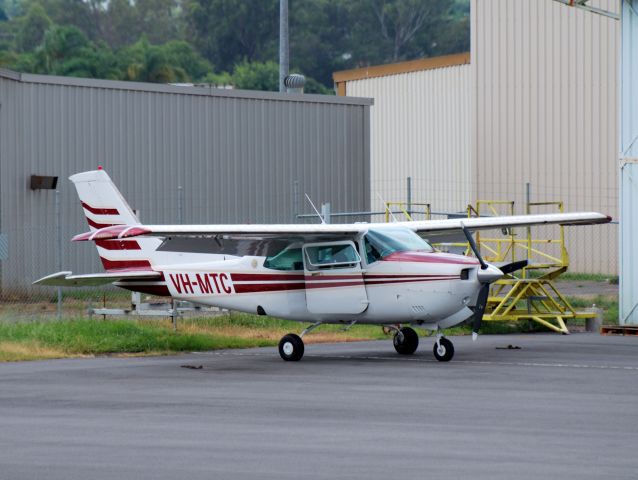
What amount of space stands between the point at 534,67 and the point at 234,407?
2557cm

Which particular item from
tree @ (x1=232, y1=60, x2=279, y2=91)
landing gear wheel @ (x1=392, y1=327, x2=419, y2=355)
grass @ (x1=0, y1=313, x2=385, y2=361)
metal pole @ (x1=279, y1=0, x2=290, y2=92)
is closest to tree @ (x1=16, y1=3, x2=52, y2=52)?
tree @ (x1=232, y1=60, x2=279, y2=91)

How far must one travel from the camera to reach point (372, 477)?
8.43 meters

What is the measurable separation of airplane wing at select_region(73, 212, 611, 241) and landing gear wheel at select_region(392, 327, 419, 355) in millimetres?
1491

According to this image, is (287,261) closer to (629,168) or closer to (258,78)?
(629,168)

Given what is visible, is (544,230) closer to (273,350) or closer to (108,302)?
(108,302)

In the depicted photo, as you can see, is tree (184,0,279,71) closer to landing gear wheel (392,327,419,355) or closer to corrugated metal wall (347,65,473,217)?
corrugated metal wall (347,65,473,217)

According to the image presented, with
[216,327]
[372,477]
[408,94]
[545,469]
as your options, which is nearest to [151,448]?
[372,477]

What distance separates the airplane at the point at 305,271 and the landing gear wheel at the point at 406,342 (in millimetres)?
14

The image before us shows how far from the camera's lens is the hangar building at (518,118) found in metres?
34.2

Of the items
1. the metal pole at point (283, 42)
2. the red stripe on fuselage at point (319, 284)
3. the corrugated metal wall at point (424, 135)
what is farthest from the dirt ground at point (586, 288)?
the red stripe on fuselage at point (319, 284)

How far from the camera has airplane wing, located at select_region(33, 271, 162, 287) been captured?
55.8ft

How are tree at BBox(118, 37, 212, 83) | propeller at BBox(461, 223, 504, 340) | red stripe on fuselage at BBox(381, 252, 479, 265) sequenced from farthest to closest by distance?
tree at BBox(118, 37, 212, 83), red stripe on fuselage at BBox(381, 252, 479, 265), propeller at BBox(461, 223, 504, 340)

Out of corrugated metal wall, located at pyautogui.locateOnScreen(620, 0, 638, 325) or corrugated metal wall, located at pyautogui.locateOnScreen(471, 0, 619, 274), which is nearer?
corrugated metal wall, located at pyautogui.locateOnScreen(620, 0, 638, 325)

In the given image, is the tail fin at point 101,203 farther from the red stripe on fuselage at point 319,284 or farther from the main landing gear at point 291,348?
the main landing gear at point 291,348
